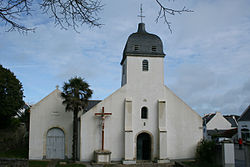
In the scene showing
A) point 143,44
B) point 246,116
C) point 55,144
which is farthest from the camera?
point 246,116

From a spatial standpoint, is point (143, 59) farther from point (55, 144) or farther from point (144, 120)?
point (55, 144)

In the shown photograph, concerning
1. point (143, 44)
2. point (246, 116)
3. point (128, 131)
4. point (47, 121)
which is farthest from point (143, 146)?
point (246, 116)

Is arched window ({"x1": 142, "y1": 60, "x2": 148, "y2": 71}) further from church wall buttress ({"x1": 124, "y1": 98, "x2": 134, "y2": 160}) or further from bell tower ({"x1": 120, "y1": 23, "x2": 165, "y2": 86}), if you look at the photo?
church wall buttress ({"x1": 124, "y1": 98, "x2": 134, "y2": 160})

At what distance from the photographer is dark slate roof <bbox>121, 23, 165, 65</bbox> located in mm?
23156


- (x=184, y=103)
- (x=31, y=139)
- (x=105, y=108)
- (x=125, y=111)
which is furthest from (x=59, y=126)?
(x=184, y=103)

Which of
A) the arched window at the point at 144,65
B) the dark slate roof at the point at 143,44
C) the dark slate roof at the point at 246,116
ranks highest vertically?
the dark slate roof at the point at 143,44

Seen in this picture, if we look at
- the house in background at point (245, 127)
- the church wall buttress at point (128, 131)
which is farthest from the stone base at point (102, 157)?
the house in background at point (245, 127)

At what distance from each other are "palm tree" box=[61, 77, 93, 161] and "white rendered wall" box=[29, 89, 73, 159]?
2.36 metres

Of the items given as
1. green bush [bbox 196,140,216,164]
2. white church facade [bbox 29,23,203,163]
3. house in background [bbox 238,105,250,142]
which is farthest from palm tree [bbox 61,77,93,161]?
house in background [bbox 238,105,250,142]

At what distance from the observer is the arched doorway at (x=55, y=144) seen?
22891mm

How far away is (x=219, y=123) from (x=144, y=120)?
114 ft

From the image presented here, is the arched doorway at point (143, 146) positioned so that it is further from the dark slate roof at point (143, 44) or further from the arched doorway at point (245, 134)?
the arched doorway at point (245, 134)

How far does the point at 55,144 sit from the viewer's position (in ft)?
75.8

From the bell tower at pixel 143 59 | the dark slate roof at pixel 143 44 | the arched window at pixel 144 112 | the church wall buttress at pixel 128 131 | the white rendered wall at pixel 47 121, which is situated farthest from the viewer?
the dark slate roof at pixel 143 44
